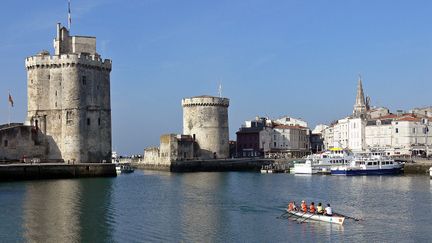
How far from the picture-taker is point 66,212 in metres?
32.4

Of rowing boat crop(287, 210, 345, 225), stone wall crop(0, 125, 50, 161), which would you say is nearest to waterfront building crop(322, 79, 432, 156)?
stone wall crop(0, 125, 50, 161)

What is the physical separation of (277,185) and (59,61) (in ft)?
71.9

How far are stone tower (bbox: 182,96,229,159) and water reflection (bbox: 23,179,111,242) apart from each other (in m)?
33.2

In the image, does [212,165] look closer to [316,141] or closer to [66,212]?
[316,141]

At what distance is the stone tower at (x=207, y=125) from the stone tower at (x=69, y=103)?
2290cm

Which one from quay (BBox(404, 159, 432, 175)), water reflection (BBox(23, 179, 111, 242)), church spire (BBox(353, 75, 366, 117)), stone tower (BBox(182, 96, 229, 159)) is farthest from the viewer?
church spire (BBox(353, 75, 366, 117))

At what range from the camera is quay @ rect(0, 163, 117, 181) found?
5187cm

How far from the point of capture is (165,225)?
2850 cm

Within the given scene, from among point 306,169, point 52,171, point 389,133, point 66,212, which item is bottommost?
point 66,212

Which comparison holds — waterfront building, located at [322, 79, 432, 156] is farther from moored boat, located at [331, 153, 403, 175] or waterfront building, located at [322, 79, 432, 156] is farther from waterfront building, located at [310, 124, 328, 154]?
moored boat, located at [331, 153, 403, 175]

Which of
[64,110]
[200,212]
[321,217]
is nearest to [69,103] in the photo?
[64,110]

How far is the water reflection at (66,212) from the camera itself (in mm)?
26016

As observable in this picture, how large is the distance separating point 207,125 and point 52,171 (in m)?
30.8

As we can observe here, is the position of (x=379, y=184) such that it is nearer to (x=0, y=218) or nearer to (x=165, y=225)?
(x=165, y=225)
